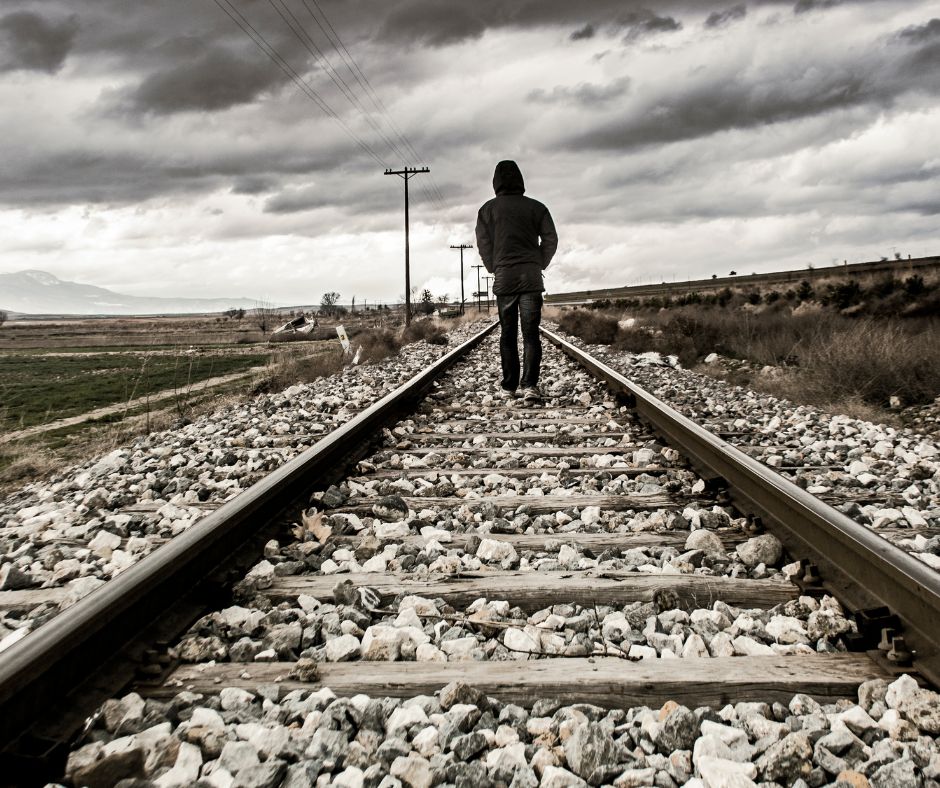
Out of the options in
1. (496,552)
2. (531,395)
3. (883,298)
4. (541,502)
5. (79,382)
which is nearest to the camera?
(496,552)

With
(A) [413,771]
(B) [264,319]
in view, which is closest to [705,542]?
(A) [413,771]

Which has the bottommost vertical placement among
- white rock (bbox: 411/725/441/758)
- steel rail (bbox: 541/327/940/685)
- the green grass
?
the green grass

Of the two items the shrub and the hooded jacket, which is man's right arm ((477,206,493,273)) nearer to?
the hooded jacket

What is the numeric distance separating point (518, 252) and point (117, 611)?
5.61 m

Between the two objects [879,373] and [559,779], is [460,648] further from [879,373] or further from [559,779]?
[879,373]

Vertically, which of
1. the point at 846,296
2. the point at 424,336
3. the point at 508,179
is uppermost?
the point at 508,179

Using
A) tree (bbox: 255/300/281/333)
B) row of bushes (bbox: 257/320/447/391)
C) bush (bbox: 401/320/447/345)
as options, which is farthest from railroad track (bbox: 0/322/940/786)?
tree (bbox: 255/300/281/333)

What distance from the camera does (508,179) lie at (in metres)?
6.85

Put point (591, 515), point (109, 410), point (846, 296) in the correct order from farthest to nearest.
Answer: point (846, 296)
point (109, 410)
point (591, 515)

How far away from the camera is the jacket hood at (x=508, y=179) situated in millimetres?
6828

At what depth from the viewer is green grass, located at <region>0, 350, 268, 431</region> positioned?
11.2 meters

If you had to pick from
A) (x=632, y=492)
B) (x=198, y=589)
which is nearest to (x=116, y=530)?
(x=198, y=589)

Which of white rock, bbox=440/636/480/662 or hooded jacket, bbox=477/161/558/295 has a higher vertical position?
hooded jacket, bbox=477/161/558/295

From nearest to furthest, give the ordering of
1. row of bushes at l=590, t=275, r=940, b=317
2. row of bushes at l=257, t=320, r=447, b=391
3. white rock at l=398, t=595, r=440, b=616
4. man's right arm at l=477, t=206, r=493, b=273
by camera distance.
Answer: white rock at l=398, t=595, r=440, b=616 → man's right arm at l=477, t=206, r=493, b=273 → row of bushes at l=257, t=320, r=447, b=391 → row of bushes at l=590, t=275, r=940, b=317
